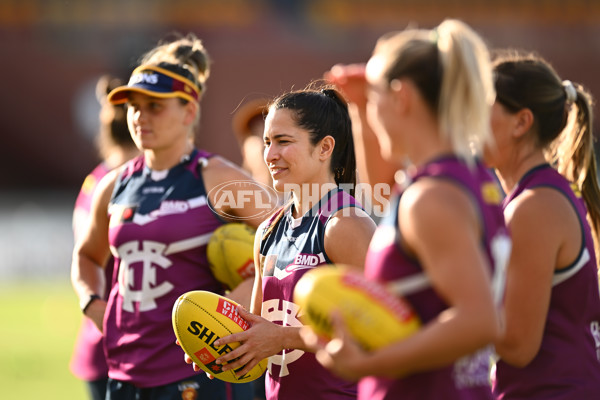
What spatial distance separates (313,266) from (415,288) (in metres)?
1.00

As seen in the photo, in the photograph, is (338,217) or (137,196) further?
(137,196)

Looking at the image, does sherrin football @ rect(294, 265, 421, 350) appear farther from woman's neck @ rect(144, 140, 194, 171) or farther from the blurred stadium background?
the blurred stadium background

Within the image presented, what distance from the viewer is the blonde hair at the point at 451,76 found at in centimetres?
228

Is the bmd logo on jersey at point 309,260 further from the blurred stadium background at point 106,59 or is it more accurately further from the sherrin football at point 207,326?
the blurred stadium background at point 106,59

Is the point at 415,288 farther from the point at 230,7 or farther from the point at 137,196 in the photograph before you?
the point at 230,7

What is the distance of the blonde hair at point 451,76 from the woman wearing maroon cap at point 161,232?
6.21ft

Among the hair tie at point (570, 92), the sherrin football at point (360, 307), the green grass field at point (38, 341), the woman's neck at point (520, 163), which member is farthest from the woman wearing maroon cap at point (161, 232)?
the green grass field at point (38, 341)

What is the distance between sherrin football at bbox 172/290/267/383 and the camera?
3.35m

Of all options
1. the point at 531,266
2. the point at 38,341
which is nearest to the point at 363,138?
the point at 531,266

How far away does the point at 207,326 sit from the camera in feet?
11.1

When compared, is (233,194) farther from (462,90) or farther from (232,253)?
(462,90)

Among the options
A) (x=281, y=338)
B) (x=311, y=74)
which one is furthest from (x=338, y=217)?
(x=311, y=74)

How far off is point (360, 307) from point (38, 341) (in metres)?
9.89

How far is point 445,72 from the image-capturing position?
228 centimetres
